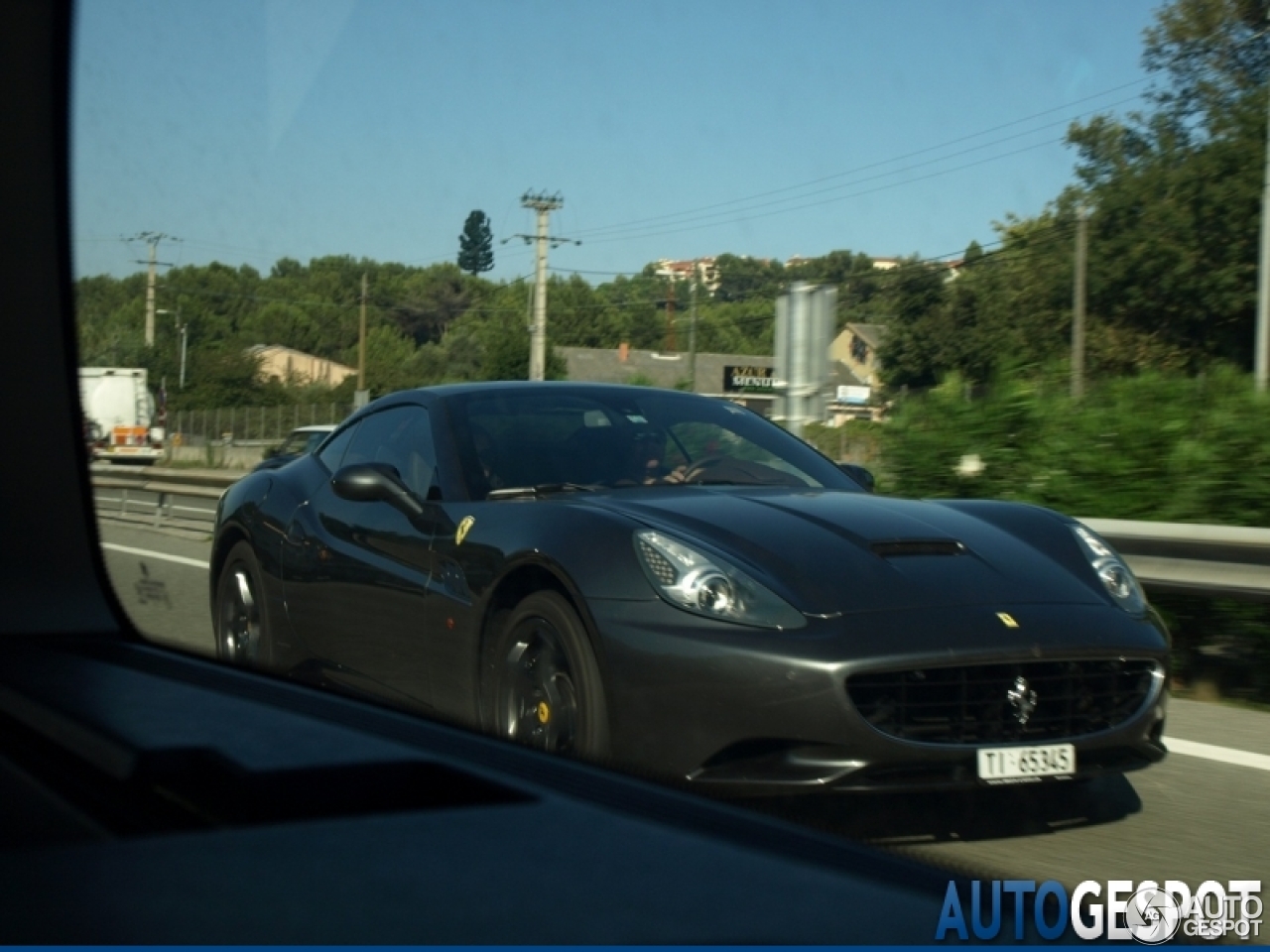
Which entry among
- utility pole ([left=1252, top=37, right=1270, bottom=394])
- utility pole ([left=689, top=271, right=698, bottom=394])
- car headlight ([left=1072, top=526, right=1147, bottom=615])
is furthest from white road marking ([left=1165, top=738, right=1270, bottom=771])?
utility pole ([left=1252, top=37, right=1270, bottom=394])

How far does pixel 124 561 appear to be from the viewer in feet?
13.1

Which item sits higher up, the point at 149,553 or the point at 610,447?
the point at 610,447

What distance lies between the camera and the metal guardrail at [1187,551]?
6199 mm

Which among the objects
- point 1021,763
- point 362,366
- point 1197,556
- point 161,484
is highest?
point 362,366

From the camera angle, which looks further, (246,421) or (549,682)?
(246,421)

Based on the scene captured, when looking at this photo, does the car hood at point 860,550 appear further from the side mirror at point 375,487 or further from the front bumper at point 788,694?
the side mirror at point 375,487

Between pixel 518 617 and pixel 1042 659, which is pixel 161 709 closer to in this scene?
pixel 518 617

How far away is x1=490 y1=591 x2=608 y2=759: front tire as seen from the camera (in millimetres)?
3846

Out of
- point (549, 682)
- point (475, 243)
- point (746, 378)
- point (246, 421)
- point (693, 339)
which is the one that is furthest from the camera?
point (746, 378)

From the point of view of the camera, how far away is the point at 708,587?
385 cm

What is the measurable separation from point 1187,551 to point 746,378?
6.83m

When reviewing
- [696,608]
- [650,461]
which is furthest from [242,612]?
[696,608]

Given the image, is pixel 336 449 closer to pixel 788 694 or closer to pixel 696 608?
pixel 696 608

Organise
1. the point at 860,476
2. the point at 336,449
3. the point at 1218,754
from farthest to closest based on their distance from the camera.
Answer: the point at 336,449 < the point at 860,476 < the point at 1218,754
